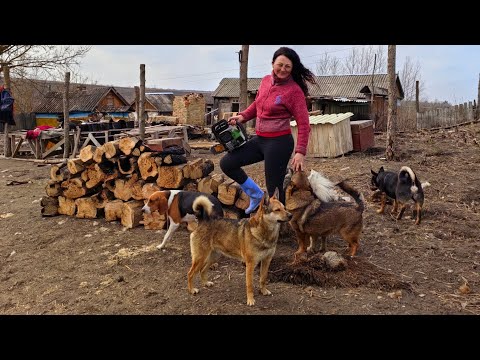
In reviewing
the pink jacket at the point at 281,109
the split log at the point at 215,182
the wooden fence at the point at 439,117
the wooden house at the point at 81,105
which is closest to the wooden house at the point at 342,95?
the wooden fence at the point at 439,117

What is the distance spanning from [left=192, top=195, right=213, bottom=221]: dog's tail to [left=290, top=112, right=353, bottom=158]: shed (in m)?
8.37

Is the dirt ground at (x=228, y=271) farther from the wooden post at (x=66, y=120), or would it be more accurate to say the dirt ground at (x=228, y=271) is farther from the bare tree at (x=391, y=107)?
the wooden post at (x=66, y=120)

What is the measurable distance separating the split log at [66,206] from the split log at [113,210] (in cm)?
82

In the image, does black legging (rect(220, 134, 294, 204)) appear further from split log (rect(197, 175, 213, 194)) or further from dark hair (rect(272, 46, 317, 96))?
split log (rect(197, 175, 213, 194))

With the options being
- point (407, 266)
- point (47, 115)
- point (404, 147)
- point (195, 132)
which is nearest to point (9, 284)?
point (407, 266)

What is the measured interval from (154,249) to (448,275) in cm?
380

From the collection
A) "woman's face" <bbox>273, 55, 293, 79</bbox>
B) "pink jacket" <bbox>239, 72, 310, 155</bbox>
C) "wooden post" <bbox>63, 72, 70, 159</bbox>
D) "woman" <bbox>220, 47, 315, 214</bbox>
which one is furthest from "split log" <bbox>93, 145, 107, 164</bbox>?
"wooden post" <bbox>63, 72, 70, 159</bbox>

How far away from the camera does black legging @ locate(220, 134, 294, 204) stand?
450 centimetres

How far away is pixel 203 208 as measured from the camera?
4234 millimetres

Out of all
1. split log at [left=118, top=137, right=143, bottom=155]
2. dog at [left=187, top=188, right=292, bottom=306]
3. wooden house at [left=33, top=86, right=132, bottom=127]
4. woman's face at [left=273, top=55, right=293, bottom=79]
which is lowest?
dog at [left=187, top=188, right=292, bottom=306]

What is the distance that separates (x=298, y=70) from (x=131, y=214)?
3705 millimetres

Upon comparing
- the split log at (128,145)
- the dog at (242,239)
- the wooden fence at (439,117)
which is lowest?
the dog at (242,239)

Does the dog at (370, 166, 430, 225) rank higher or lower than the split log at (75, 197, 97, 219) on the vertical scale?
higher

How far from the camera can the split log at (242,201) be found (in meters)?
5.85
